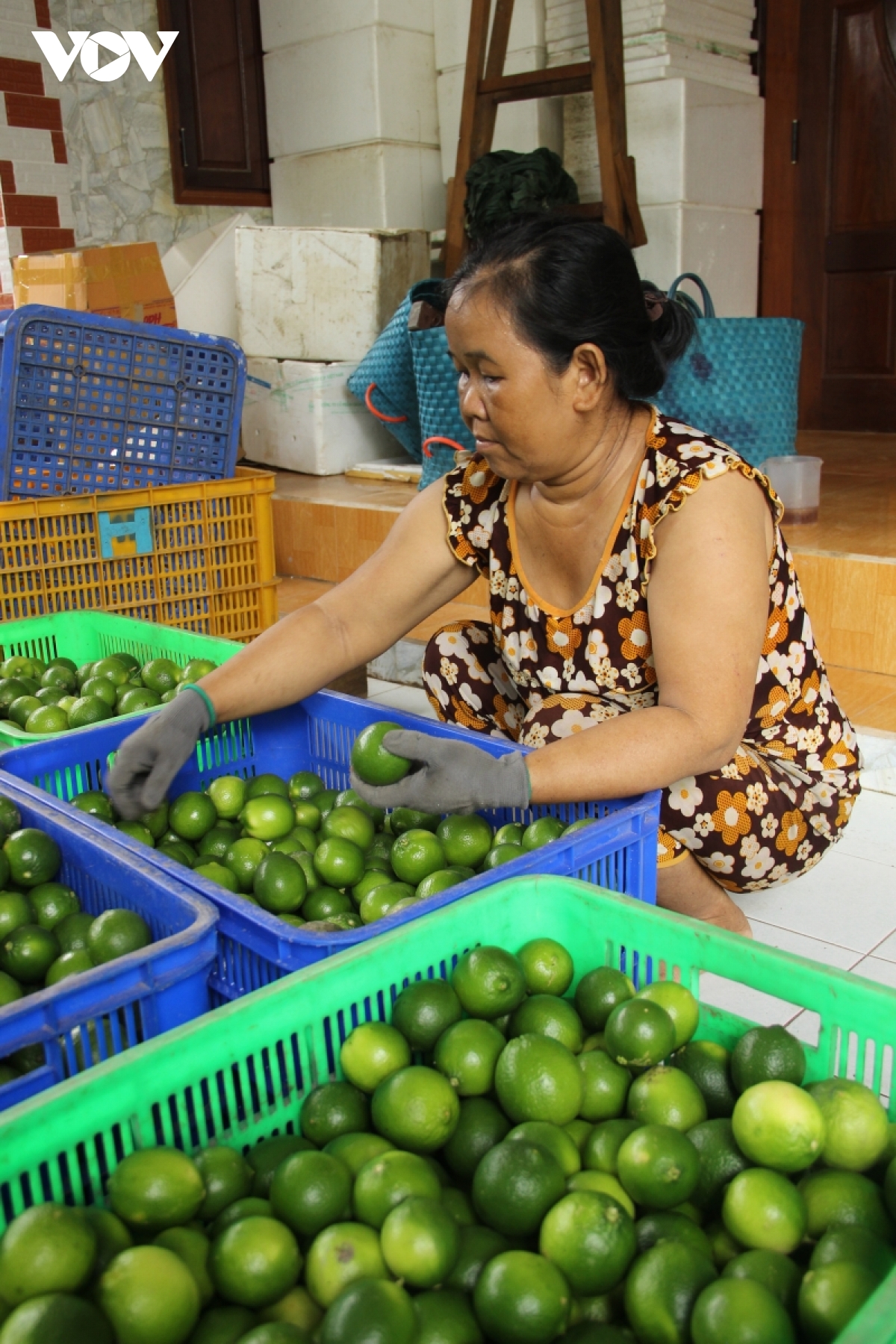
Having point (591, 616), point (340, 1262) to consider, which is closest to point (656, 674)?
point (591, 616)

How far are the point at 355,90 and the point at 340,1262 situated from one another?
579 cm

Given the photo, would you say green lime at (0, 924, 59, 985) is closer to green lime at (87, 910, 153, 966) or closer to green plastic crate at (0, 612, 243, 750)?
green lime at (87, 910, 153, 966)

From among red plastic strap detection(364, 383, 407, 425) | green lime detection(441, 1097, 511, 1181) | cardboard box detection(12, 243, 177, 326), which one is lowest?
green lime detection(441, 1097, 511, 1181)

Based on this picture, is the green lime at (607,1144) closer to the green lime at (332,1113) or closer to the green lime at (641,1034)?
the green lime at (641,1034)

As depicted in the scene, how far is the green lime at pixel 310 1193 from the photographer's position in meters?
0.83

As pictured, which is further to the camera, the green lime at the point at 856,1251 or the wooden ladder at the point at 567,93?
the wooden ladder at the point at 567,93

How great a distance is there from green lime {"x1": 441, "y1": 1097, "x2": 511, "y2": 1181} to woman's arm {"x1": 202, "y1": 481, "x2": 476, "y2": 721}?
899 millimetres

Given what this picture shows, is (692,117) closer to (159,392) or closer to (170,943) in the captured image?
(159,392)

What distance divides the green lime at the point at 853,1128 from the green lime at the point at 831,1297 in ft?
0.46

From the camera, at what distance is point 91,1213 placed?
801 millimetres

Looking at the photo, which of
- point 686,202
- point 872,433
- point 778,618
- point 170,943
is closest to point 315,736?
point 778,618

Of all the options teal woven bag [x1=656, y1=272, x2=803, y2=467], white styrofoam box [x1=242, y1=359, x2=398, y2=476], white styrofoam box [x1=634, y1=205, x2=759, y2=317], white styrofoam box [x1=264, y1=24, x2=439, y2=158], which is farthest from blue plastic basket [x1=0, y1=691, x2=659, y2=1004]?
white styrofoam box [x1=264, y1=24, x2=439, y2=158]

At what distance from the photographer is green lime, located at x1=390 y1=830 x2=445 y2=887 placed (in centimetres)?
147

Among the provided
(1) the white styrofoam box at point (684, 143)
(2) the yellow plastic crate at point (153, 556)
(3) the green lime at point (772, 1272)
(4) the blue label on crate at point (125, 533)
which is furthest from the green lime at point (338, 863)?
(1) the white styrofoam box at point (684, 143)
